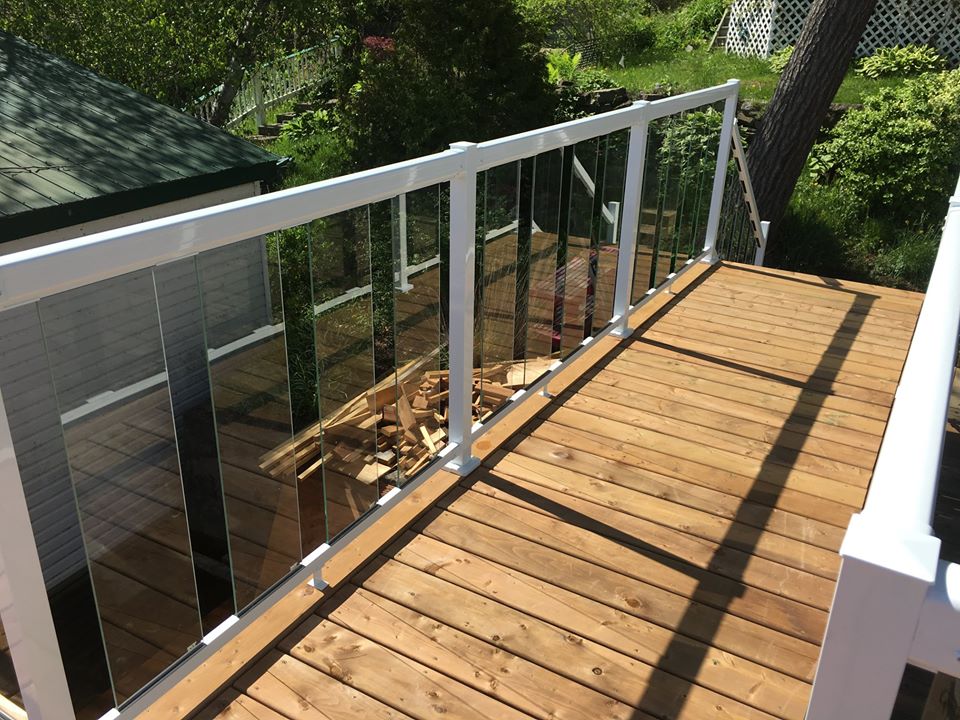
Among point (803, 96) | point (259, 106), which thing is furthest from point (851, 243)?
point (259, 106)

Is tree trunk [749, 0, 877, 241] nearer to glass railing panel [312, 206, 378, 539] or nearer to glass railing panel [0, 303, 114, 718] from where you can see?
glass railing panel [312, 206, 378, 539]

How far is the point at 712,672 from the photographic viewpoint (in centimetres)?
205

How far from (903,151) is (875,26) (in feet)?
15.7

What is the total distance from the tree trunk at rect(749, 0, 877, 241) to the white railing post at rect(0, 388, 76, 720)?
754cm

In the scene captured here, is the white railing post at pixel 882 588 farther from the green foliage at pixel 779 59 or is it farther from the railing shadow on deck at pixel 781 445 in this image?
the green foliage at pixel 779 59

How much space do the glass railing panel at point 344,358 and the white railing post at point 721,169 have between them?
324 cm

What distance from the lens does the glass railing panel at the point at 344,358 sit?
2002 mm

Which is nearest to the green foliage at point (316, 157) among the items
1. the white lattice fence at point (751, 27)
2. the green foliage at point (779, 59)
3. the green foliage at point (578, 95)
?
the green foliage at point (578, 95)

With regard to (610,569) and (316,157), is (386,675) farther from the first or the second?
(316,157)

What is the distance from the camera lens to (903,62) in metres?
12.3

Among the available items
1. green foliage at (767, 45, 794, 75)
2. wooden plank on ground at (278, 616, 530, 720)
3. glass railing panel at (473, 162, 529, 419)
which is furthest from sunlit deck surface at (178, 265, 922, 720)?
green foliage at (767, 45, 794, 75)

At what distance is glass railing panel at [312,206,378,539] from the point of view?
200 cm

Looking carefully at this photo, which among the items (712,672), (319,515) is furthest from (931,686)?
(319,515)

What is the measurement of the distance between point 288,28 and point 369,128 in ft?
5.71
